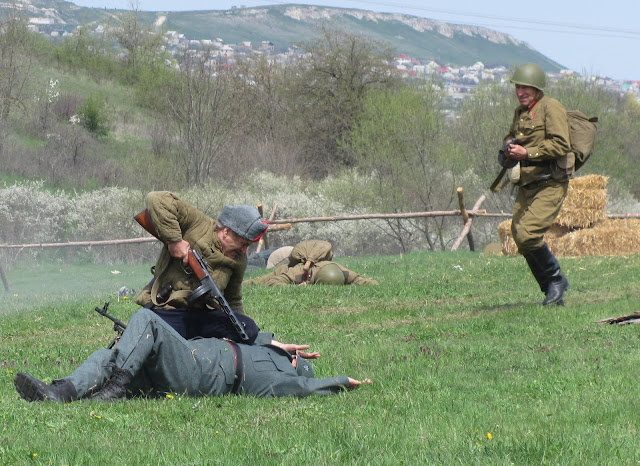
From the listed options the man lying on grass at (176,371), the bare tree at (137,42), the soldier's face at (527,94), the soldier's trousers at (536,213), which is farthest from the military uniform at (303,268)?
the bare tree at (137,42)

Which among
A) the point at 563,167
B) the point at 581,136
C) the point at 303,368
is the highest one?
the point at 581,136

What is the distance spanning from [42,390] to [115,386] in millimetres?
469

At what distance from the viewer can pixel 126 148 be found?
62.1m

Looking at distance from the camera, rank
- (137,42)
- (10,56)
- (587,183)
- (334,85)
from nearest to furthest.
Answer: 1. (587,183)
2. (10,56)
3. (334,85)
4. (137,42)

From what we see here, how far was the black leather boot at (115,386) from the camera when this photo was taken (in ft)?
20.1

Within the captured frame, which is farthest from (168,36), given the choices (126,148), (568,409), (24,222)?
(568,409)

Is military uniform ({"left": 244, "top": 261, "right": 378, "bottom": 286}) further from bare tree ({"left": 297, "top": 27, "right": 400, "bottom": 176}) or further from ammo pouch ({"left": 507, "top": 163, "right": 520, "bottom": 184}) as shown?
bare tree ({"left": 297, "top": 27, "right": 400, "bottom": 176})

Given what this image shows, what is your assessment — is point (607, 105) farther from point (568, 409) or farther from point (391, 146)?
point (568, 409)

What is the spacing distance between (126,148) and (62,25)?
12483 cm

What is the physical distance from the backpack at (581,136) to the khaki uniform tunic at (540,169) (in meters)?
0.15

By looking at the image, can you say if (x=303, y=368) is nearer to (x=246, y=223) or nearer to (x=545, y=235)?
(x=246, y=223)

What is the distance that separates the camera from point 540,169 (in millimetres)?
11008

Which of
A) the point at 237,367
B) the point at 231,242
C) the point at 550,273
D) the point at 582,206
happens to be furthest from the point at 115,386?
the point at 582,206

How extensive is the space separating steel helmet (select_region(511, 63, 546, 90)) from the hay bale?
10902 mm
